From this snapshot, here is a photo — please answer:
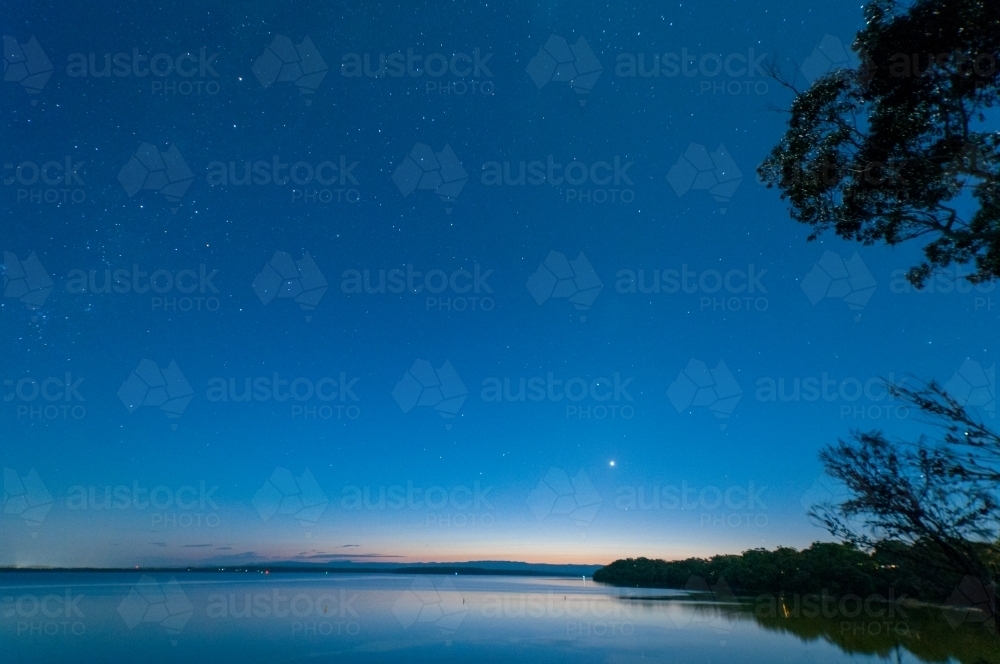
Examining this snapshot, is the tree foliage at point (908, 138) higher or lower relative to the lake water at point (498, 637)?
higher

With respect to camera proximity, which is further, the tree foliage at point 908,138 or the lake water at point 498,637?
the lake water at point 498,637

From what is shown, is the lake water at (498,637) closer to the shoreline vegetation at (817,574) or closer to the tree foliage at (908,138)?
the shoreline vegetation at (817,574)

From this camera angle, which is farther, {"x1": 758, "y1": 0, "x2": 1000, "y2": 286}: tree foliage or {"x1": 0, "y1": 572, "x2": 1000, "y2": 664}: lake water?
{"x1": 0, "y1": 572, "x2": 1000, "y2": 664}: lake water

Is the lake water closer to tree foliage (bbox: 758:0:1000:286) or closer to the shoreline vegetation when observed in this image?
the shoreline vegetation

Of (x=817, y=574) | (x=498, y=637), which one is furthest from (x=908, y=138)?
(x=817, y=574)

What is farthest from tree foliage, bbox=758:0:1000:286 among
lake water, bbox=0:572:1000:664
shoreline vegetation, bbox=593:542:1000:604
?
lake water, bbox=0:572:1000:664

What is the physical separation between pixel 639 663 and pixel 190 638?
29645mm

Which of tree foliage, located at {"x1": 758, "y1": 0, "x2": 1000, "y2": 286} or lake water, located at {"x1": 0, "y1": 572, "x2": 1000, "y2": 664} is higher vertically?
tree foliage, located at {"x1": 758, "y1": 0, "x2": 1000, "y2": 286}

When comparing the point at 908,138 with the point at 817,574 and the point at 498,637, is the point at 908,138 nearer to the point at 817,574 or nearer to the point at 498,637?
the point at 498,637

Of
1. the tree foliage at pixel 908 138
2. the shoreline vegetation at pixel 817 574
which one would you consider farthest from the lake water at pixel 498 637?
the tree foliage at pixel 908 138

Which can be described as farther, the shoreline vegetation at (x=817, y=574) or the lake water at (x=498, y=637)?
the lake water at (x=498, y=637)

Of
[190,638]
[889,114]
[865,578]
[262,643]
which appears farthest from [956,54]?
[865,578]

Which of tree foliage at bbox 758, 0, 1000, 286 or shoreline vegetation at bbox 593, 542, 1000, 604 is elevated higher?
tree foliage at bbox 758, 0, 1000, 286

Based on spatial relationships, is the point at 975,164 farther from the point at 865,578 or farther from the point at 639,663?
the point at 865,578
